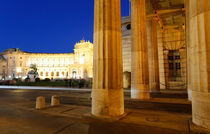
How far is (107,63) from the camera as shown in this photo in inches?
301

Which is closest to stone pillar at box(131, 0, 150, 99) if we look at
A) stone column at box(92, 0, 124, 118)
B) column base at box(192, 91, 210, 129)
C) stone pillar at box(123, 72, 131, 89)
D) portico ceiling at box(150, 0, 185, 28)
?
stone column at box(92, 0, 124, 118)

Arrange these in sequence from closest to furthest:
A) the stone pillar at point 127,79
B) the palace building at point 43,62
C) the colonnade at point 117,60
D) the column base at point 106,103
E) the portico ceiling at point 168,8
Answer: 1. the colonnade at point 117,60
2. the column base at point 106,103
3. the portico ceiling at point 168,8
4. the stone pillar at point 127,79
5. the palace building at point 43,62

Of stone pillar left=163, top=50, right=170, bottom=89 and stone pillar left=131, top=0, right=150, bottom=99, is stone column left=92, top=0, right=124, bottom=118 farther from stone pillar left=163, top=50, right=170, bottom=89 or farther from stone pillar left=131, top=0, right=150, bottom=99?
stone pillar left=163, top=50, right=170, bottom=89

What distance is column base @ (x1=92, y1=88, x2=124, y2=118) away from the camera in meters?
7.41

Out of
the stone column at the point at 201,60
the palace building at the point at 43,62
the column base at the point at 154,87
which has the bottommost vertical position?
the column base at the point at 154,87

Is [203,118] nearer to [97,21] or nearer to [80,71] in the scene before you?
[97,21]

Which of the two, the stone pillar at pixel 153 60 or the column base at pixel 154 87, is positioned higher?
the stone pillar at pixel 153 60

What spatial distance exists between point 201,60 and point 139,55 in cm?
784

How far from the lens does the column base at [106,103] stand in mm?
7410

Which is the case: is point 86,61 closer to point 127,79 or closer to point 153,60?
point 127,79

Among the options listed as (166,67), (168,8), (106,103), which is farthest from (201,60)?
(166,67)

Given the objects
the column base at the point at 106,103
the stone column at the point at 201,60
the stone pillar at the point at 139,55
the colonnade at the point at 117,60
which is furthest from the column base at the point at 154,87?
the stone column at the point at 201,60

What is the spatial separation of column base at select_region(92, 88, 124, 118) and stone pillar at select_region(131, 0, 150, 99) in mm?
6358

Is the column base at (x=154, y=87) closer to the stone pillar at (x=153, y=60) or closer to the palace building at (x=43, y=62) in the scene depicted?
the stone pillar at (x=153, y=60)
